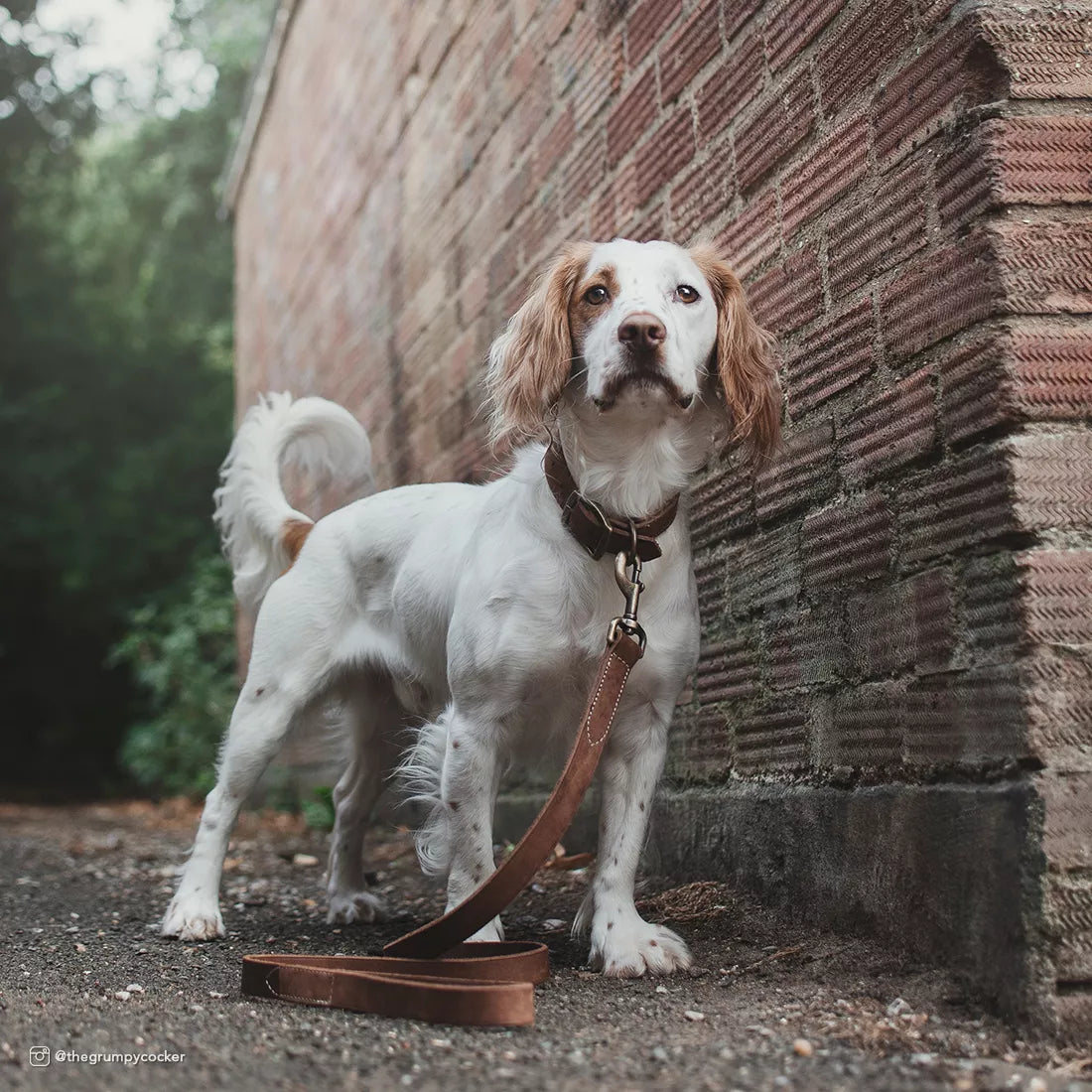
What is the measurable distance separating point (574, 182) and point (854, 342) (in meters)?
1.86

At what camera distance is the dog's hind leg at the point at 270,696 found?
12.0ft

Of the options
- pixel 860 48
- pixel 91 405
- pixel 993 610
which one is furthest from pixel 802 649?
pixel 91 405

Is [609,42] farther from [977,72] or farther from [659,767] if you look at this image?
[659,767]

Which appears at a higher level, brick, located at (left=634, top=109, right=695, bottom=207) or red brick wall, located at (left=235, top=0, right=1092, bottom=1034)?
brick, located at (left=634, top=109, right=695, bottom=207)

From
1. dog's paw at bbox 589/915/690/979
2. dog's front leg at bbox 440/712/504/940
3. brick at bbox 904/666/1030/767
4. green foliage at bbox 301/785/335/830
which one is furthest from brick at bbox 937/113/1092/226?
green foliage at bbox 301/785/335/830

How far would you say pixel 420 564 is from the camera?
341 cm

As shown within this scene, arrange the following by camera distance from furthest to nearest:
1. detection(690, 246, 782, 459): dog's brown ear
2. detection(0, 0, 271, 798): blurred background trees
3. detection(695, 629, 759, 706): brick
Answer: detection(0, 0, 271, 798): blurred background trees → detection(695, 629, 759, 706): brick → detection(690, 246, 782, 459): dog's brown ear

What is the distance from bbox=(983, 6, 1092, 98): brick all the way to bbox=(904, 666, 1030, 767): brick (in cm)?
108

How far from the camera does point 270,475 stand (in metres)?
4.30

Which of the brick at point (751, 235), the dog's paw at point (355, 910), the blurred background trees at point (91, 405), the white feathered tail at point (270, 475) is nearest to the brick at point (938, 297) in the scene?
the brick at point (751, 235)

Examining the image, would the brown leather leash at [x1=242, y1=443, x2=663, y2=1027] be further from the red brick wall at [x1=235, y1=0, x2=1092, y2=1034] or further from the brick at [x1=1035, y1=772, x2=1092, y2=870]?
the brick at [x1=1035, y1=772, x2=1092, y2=870]

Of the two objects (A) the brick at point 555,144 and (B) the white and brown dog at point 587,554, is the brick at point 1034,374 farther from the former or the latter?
(A) the brick at point 555,144

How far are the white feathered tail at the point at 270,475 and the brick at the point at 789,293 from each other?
63.8 inches

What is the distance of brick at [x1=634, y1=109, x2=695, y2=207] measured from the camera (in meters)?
3.64
